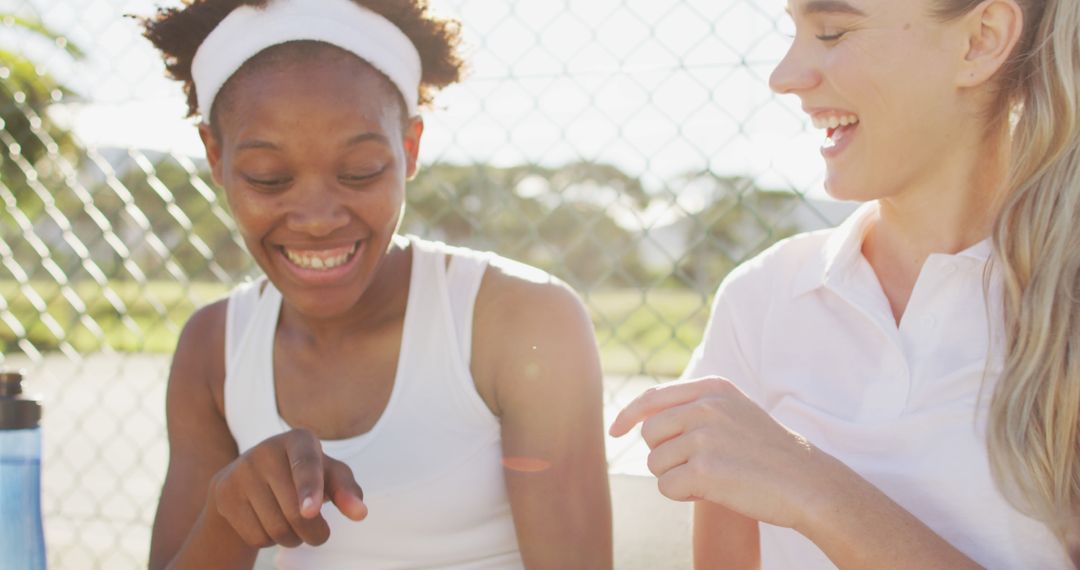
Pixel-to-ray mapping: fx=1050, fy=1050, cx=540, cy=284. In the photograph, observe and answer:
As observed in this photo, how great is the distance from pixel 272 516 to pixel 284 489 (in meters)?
0.07

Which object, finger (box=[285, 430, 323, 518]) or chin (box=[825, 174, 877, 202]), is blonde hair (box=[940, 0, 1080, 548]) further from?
finger (box=[285, 430, 323, 518])

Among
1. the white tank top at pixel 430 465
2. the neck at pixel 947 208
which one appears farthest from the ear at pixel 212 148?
the neck at pixel 947 208

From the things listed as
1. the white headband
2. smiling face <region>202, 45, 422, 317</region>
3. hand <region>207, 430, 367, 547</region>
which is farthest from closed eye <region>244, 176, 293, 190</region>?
hand <region>207, 430, 367, 547</region>

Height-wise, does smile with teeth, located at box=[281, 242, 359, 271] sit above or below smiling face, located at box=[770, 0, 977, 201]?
below

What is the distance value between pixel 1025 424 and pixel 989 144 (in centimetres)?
49

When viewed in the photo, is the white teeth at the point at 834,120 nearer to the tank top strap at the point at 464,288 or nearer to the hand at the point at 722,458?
the hand at the point at 722,458

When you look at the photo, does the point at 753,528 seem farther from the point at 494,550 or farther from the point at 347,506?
the point at 347,506

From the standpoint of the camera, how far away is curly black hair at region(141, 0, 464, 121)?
7.04ft

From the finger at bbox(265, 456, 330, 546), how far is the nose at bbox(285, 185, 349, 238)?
0.59 m

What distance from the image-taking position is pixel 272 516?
5.17 feet

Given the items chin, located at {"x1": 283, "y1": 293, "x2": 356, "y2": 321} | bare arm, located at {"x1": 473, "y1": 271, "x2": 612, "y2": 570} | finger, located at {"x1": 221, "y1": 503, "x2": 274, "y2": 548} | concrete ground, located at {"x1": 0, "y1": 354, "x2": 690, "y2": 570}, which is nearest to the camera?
finger, located at {"x1": 221, "y1": 503, "x2": 274, "y2": 548}

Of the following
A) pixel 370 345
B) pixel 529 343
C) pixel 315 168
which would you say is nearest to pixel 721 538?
pixel 529 343

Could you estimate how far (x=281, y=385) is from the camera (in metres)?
2.25

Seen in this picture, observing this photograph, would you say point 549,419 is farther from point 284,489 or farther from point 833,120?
point 833,120
